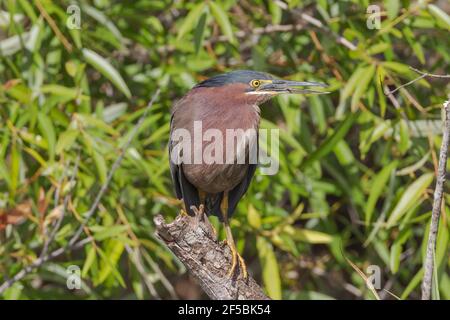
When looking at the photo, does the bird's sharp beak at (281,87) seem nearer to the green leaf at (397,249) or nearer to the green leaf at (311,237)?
the green leaf at (397,249)

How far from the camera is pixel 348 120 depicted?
11.7 feet

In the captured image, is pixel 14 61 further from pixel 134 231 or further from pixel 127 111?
pixel 134 231

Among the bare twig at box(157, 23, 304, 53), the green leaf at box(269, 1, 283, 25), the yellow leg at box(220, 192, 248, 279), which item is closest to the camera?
the yellow leg at box(220, 192, 248, 279)

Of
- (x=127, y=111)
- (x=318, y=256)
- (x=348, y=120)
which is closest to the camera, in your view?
(x=348, y=120)

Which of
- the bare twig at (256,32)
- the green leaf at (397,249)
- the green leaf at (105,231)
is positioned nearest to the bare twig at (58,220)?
the green leaf at (105,231)

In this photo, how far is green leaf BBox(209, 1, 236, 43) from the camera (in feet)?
11.5

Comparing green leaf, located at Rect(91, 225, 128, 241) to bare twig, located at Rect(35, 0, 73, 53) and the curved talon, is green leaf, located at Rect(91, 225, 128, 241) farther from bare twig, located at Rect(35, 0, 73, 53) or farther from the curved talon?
bare twig, located at Rect(35, 0, 73, 53)

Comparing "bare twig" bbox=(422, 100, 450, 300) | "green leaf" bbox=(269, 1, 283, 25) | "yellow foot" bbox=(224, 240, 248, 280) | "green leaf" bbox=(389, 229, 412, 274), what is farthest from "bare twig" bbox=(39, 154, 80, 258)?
"bare twig" bbox=(422, 100, 450, 300)

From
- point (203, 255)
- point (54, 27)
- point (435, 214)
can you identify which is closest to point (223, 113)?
point (203, 255)

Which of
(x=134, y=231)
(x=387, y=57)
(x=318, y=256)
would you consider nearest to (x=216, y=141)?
(x=134, y=231)

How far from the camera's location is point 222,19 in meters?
3.54

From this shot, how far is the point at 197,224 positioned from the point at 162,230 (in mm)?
127

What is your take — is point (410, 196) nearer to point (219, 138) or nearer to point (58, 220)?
point (219, 138)

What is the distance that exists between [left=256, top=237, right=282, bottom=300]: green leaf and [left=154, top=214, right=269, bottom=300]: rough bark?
1.04 m
